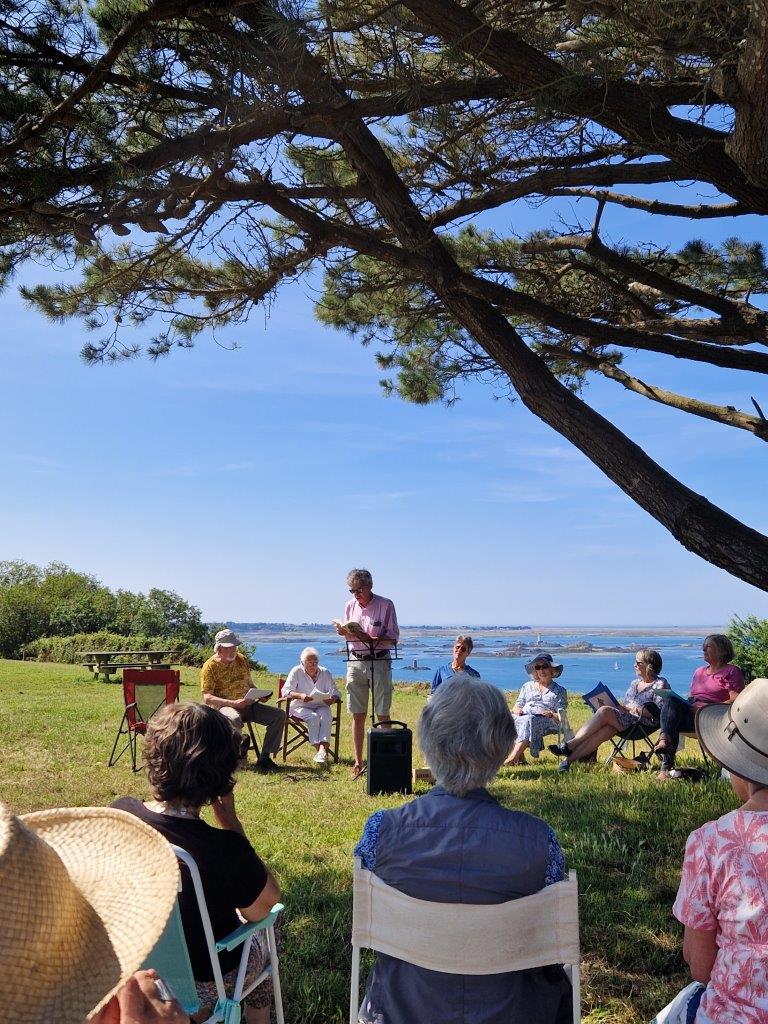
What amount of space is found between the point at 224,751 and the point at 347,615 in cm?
444

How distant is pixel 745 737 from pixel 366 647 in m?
4.68

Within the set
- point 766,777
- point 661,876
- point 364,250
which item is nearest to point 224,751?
point 766,777

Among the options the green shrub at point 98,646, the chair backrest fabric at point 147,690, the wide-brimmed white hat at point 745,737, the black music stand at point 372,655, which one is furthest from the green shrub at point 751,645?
the green shrub at point 98,646

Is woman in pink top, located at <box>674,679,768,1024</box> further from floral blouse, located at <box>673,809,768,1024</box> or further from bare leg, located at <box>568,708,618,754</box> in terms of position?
bare leg, located at <box>568,708,618,754</box>

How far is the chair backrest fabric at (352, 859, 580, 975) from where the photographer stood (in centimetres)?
170

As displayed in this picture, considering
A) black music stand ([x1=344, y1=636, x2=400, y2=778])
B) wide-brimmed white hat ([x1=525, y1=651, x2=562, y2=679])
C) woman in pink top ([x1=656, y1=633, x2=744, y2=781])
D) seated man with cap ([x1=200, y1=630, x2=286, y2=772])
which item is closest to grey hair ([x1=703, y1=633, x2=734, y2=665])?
woman in pink top ([x1=656, y1=633, x2=744, y2=781])

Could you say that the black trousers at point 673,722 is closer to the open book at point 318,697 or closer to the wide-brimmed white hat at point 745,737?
the open book at point 318,697

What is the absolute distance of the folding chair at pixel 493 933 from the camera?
170 centimetres

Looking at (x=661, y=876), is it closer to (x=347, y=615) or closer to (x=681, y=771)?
(x=681, y=771)

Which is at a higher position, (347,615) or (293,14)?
(293,14)

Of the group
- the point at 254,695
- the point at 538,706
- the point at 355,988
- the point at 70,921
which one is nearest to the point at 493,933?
the point at 355,988

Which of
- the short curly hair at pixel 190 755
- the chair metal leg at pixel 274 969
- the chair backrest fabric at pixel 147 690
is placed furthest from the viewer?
the chair backrest fabric at pixel 147 690

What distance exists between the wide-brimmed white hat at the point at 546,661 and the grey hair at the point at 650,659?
0.68 m

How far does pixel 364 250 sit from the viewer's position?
4648 millimetres
